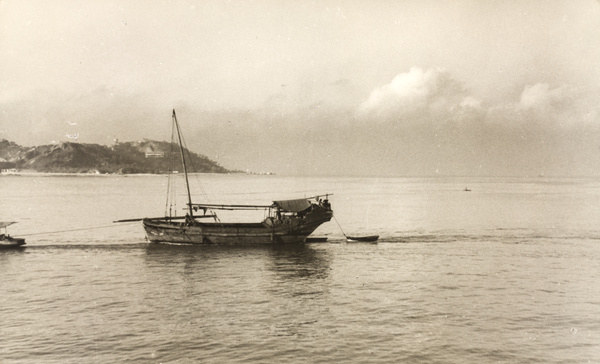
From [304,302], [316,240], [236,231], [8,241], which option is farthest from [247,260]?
[8,241]

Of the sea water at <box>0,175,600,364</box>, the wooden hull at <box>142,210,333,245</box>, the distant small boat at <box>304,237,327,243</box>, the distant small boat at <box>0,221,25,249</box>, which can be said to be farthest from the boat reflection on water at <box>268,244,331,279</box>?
the distant small boat at <box>0,221,25,249</box>

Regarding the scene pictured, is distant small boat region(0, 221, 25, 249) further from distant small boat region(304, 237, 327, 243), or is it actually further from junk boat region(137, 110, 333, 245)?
distant small boat region(304, 237, 327, 243)

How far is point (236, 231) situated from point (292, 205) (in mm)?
5693

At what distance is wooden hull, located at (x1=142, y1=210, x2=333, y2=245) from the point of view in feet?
147

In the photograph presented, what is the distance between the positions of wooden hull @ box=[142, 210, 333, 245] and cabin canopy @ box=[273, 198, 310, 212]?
3.74 ft

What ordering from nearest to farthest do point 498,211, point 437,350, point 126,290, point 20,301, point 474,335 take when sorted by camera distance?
point 437,350
point 474,335
point 20,301
point 126,290
point 498,211

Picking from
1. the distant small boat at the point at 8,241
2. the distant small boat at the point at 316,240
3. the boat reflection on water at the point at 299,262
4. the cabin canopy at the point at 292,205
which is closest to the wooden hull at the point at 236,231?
the cabin canopy at the point at 292,205

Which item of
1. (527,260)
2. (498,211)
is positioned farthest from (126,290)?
(498,211)

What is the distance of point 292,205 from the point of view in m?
45.4

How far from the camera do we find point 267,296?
1096 inches

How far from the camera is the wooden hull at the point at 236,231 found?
1762 inches

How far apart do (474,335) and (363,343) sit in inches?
205

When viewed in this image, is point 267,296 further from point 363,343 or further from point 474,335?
point 474,335

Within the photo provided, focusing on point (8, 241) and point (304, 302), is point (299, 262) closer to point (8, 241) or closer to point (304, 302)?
→ point (304, 302)
